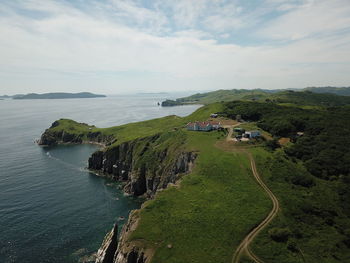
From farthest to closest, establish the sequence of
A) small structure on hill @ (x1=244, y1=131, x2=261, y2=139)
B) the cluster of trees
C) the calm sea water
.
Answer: small structure on hill @ (x1=244, y1=131, x2=261, y2=139)
the cluster of trees
the calm sea water

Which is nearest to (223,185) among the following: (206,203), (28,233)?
(206,203)

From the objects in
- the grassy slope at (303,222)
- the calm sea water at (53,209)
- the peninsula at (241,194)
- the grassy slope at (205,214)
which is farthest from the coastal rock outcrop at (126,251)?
the grassy slope at (303,222)

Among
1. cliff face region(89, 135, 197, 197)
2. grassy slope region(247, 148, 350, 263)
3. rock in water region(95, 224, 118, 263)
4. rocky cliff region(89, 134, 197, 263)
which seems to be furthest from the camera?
cliff face region(89, 135, 197, 197)

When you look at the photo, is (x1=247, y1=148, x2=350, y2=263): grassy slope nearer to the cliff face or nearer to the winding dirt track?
the winding dirt track

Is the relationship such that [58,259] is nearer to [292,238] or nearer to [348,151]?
[292,238]

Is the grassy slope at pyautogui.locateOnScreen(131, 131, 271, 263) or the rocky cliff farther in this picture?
the rocky cliff

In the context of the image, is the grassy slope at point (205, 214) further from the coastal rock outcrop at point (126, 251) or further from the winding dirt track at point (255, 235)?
the coastal rock outcrop at point (126, 251)

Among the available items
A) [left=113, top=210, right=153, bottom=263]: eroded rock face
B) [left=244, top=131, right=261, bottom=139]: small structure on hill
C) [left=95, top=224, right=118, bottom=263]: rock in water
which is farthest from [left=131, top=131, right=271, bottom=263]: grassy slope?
[left=244, top=131, right=261, bottom=139]: small structure on hill
